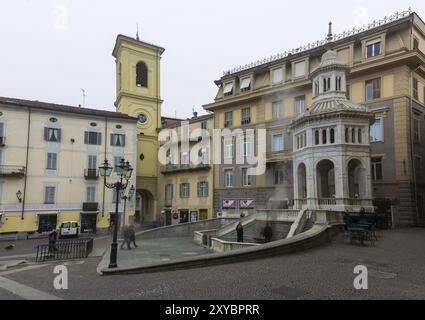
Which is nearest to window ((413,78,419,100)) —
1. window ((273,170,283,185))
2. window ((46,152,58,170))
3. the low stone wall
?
window ((273,170,283,185))

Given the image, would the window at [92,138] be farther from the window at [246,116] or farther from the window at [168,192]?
the window at [246,116]

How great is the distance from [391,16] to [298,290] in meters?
27.2

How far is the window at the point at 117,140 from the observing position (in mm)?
38406

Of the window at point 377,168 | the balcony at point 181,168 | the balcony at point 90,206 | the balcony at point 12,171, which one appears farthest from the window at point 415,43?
the balcony at point 12,171

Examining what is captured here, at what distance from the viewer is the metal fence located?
17.5 metres

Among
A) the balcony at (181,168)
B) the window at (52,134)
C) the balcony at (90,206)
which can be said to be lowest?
the balcony at (90,206)

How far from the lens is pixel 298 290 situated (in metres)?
8.25

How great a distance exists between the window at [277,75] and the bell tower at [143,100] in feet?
58.7

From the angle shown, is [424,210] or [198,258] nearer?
[198,258]

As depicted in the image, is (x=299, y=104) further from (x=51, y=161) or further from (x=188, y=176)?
(x=51, y=161)

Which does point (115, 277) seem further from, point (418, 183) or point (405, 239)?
point (418, 183)

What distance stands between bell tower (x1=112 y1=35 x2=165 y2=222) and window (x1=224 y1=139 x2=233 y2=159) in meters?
11.3

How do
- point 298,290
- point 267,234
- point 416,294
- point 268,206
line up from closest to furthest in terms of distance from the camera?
1. point 416,294
2. point 298,290
3. point 267,234
4. point 268,206
